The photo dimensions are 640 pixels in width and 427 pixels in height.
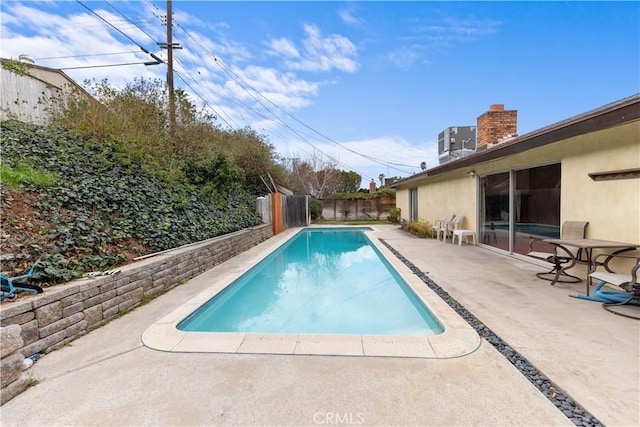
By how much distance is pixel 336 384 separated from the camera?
247 centimetres

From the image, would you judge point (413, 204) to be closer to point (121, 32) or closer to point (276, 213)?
point (276, 213)

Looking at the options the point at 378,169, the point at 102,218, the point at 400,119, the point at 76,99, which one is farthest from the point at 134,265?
the point at 378,169

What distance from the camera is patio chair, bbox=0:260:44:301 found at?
2.85 metres

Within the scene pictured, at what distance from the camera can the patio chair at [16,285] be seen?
2.85 meters

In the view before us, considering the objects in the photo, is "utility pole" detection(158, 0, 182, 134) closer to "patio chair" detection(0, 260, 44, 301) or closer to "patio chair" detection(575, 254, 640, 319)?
"patio chair" detection(0, 260, 44, 301)

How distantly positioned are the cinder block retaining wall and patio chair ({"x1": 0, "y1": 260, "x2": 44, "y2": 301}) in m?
0.12

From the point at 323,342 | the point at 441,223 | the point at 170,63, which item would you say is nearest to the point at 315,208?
the point at 441,223

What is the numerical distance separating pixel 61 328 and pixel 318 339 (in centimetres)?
272

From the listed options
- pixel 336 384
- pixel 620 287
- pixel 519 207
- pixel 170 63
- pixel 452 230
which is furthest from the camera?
pixel 452 230

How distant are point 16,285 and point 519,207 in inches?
350

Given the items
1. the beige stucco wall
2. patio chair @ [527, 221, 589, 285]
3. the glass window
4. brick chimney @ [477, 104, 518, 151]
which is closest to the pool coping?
patio chair @ [527, 221, 589, 285]

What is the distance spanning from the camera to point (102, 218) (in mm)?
5023

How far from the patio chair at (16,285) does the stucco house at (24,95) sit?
5265 mm

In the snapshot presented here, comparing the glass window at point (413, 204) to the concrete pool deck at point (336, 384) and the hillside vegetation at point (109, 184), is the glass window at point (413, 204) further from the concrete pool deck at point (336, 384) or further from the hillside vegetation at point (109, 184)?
the concrete pool deck at point (336, 384)
